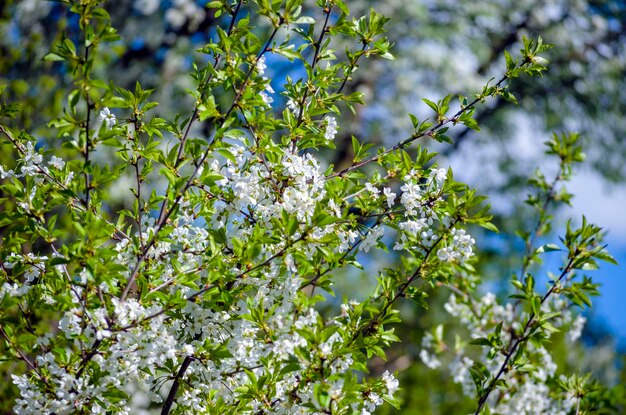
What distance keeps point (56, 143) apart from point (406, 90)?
220 inches

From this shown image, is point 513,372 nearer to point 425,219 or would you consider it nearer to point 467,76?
point 425,219

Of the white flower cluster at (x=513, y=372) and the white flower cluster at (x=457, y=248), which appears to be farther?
the white flower cluster at (x=513, y=372)

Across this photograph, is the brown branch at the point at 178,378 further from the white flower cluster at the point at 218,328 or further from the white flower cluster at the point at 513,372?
the white flower cluster at the point at 513,372

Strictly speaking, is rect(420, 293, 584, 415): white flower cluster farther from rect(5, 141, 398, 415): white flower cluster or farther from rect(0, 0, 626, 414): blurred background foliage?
rect(0, 0, 626, 414): blurred background foliage

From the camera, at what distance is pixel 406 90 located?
9430 millimetres

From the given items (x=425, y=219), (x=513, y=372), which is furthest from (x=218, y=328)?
(x=513, y=372)

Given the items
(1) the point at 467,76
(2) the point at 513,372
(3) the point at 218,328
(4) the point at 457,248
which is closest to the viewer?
(3) the point at 218,328

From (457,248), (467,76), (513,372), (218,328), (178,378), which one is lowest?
(178,378)

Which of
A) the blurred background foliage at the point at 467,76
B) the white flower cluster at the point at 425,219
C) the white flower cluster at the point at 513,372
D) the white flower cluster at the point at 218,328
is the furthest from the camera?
the blurred background foliage at the point at 467,76

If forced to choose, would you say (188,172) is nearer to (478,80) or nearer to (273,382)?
(273,382)

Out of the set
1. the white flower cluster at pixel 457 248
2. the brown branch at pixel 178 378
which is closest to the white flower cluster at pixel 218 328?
the brown branch at pixel 178 378

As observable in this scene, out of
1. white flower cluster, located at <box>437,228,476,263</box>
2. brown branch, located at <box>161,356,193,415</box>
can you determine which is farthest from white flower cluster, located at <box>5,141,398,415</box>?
white flower cluster, located at <box>437,228,476,263</box>

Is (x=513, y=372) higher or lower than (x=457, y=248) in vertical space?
higher

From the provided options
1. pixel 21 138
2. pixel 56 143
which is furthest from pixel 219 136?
pixel 56 143
